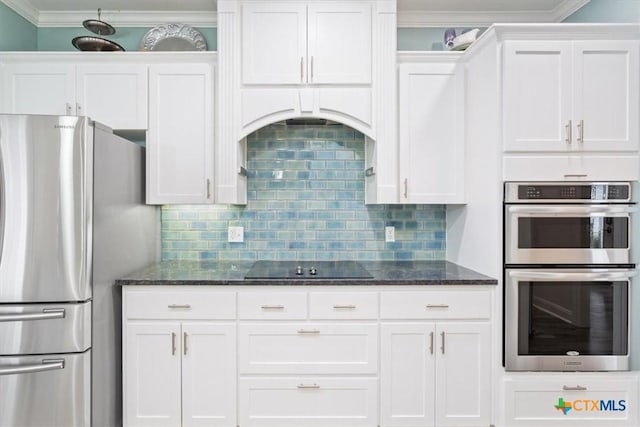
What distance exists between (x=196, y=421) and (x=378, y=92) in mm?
2194

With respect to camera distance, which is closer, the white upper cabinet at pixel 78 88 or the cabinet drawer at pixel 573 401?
the cabinet drawer at pixel 573 401

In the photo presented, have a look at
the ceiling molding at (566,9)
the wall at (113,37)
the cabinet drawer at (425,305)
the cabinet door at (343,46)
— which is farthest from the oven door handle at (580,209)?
the wall at (113,37)

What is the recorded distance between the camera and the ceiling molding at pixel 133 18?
278cm

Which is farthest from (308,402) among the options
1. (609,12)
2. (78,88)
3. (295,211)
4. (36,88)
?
(609,12)

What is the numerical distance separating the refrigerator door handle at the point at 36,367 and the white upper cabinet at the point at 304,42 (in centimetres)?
186

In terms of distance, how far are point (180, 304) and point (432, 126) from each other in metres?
1.85

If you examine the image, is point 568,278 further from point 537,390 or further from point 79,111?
point 79,111

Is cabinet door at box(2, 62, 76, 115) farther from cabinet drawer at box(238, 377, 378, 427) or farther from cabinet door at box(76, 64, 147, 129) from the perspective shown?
cabinet drawer at box(238, 377, 378, 427)

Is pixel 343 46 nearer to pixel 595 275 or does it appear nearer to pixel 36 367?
pixel 595 275

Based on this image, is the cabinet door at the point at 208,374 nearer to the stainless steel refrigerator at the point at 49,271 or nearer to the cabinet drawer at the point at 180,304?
the cabinet drawer at the point at 180,304

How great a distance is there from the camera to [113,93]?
2.48 metres

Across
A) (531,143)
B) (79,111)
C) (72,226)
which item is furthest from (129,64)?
(531,143)

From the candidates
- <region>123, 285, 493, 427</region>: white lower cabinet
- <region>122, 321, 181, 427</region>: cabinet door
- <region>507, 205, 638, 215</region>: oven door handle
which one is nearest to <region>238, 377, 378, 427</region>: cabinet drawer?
<region>123, 285, 493, 427</region>: white lower cabinet

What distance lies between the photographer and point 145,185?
2.60m
